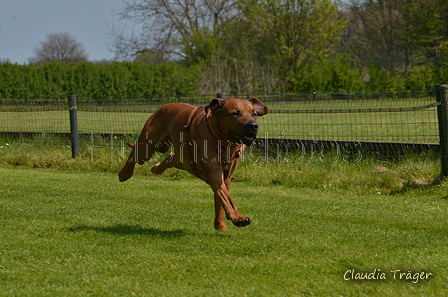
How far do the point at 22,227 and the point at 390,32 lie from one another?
3958 centimetres

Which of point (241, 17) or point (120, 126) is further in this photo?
point (241, 17)

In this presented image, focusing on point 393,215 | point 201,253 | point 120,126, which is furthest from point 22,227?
point 120,126

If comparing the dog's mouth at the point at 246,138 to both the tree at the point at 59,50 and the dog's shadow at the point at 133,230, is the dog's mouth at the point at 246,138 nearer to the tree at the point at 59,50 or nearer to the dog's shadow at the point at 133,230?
the dog's shadow at the point at 133,230

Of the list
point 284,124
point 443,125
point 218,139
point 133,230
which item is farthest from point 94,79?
point 218,139

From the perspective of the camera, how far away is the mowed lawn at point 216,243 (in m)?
3.93

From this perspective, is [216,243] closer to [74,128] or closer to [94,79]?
[74,128]

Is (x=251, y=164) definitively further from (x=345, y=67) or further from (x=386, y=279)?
(x=345, y=67)

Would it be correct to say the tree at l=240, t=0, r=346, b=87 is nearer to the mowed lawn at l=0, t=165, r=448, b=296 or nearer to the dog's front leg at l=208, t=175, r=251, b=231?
the mowed lawn at l=0, t=165, r=448, b=296

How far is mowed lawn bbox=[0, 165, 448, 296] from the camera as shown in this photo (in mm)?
3926

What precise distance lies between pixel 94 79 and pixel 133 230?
31.5 metres

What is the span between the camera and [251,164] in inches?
403

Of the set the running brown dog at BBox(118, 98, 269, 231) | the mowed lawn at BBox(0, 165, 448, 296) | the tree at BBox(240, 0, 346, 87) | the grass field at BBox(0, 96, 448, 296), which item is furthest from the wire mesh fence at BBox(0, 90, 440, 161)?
the tree at BBox(240, 0, 346, 87)

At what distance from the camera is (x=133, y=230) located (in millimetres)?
5891

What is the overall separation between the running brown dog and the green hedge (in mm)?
29909
